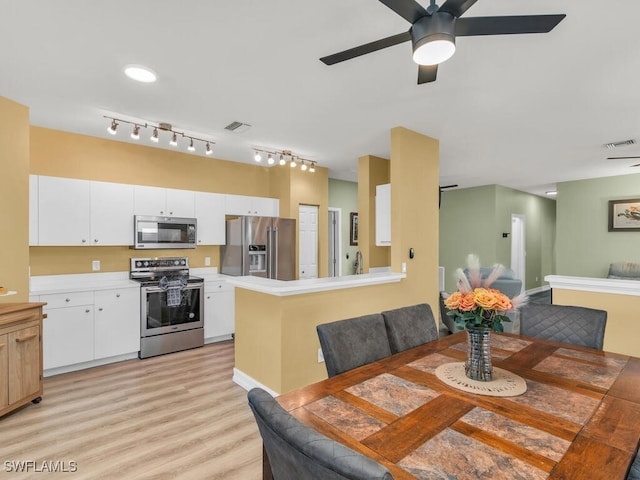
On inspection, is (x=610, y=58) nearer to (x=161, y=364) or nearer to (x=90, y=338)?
(x=161, y=364)

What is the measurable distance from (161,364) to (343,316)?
2188 mm

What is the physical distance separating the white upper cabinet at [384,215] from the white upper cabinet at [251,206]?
1895 millimetres

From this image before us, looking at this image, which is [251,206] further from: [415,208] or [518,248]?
[518,248]

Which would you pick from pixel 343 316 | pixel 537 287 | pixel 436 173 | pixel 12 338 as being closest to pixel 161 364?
pixel 12 338

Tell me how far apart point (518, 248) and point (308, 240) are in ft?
20.1

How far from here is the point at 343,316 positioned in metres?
3.06

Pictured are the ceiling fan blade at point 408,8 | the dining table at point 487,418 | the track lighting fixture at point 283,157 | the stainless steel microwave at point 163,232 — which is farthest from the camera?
the track lighting fixture at point 283,157

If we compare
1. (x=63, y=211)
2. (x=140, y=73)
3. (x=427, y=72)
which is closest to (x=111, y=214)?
(x=63, y=211)

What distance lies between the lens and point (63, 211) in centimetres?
354

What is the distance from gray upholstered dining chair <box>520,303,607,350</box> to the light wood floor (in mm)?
2041

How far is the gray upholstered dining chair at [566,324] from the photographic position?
2.05 metres

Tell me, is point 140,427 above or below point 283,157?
below

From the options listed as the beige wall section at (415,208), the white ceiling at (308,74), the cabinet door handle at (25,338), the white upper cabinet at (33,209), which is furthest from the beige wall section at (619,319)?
the white upper cabinet at (33,209)

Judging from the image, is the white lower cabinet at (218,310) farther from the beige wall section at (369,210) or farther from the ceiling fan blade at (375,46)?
the ceiling fan blade at (375,46)
